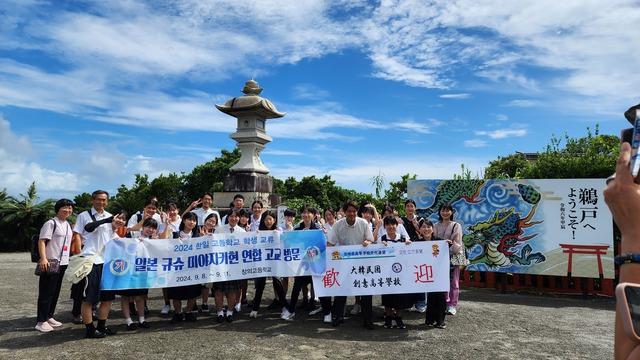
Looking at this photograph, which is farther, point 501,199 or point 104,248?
point 501,199

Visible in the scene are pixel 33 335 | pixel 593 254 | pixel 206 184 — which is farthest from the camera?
pixel 206 184

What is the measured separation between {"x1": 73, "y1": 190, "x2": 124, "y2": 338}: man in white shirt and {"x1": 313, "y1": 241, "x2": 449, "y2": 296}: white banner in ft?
9.70

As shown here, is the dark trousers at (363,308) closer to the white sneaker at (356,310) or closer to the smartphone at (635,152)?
the white sneaker at (356,310)

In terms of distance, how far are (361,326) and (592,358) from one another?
9.56 feet

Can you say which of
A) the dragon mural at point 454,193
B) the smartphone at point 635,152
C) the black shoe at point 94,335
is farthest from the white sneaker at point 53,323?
the dragon mural at point 454,193

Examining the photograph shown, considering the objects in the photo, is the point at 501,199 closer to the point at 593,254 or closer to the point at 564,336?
the point at 593,254

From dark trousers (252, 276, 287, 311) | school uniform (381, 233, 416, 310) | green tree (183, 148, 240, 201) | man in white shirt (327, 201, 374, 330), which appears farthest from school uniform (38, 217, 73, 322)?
green tree (183, 148, 240, 201)

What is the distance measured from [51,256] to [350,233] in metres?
4.29

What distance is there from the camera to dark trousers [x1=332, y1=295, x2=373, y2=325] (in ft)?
20.5

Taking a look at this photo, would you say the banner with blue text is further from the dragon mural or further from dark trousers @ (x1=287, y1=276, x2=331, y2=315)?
the dragon mural

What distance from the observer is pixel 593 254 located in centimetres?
867

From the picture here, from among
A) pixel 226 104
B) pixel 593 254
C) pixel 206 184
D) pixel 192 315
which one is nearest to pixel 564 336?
pixel 593 254

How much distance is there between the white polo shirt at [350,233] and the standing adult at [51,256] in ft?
12.7

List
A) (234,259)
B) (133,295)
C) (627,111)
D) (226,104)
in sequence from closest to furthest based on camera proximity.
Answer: (627,111), (133,295), (234,259), (226,104)
